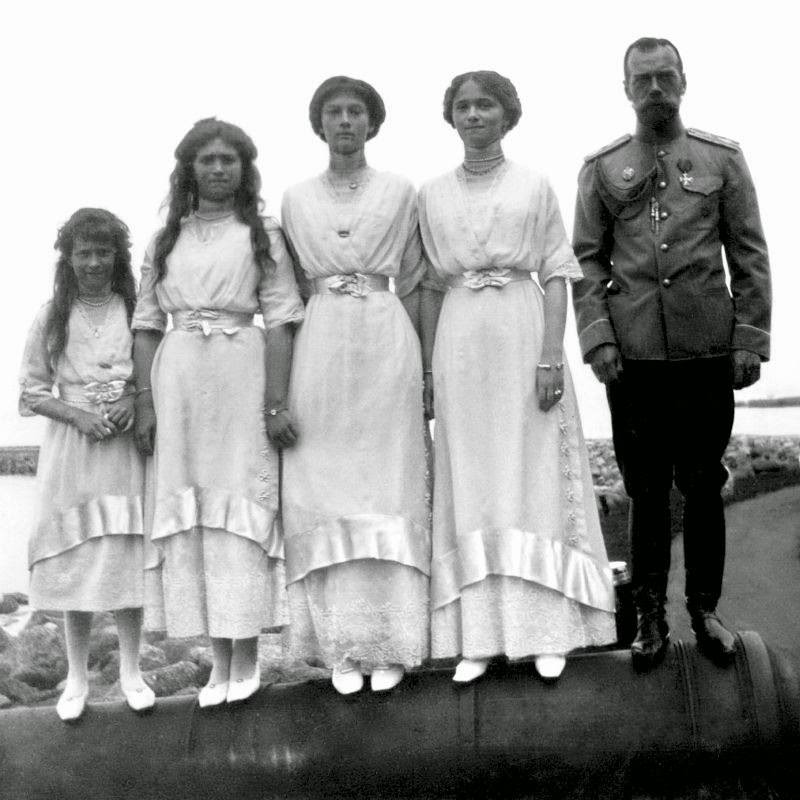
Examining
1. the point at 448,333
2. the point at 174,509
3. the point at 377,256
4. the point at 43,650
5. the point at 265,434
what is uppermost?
the point at 377,256

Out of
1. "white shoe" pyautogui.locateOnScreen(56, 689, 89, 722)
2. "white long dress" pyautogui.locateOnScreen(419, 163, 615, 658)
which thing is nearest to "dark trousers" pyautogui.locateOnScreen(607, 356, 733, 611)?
"white long dress" pyautogui.locateOnScreen(419, 163, 615, 658)

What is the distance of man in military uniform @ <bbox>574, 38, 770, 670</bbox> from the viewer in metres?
3.79

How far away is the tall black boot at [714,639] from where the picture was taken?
3.72 meters

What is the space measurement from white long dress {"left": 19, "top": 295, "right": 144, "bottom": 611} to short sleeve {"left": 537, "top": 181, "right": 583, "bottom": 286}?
1.60 m

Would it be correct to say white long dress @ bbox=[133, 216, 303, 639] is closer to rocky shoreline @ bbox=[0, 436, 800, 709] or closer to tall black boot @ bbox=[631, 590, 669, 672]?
rocky shoreline @ bbox=[0, 436, 800, 709]

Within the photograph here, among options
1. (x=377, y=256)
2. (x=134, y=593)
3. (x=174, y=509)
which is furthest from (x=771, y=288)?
(x=134, y=593)

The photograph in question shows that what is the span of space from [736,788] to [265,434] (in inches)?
82.0

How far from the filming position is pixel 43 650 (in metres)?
8.36

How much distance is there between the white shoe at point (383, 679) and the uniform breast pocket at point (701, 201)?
1909 mm

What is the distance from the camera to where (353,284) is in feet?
12.6

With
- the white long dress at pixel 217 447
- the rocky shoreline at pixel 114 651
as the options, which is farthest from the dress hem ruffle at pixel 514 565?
the rocky shoreline at pixel 114 651

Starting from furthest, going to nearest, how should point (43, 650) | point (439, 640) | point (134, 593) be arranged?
point (43, 650), point (134, 593), point (439, 640)

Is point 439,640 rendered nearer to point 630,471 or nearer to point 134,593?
point 630,471

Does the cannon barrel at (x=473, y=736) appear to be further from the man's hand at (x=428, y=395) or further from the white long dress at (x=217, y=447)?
the man's hand at (x=428, y=395)
